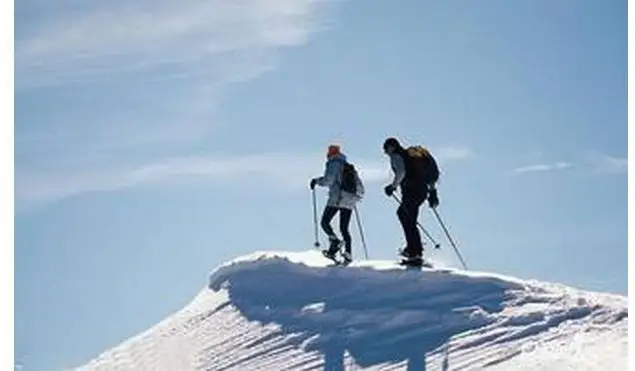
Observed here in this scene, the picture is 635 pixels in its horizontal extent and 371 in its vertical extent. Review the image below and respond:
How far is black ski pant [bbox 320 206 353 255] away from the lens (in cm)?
1507

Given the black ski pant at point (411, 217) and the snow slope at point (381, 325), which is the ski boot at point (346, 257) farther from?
the black ski pant at point (411, 217)

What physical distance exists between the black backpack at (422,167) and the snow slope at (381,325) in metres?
1.12

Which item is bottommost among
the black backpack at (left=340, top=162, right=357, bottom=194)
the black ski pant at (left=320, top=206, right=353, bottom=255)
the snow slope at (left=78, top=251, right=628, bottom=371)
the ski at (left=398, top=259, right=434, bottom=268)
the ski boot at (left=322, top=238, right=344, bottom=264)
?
the snow slope at (left=78, top=251, right=628, bottom=371)

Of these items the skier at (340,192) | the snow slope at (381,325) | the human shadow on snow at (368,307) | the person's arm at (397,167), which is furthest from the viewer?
the skier at (340,192)

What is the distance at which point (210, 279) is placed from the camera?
15.8 meters

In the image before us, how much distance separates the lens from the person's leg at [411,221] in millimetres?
14070

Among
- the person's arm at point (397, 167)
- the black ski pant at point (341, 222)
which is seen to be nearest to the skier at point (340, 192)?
the black ski pant at point (341, 222)

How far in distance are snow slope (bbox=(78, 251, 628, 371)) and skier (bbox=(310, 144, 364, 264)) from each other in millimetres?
528

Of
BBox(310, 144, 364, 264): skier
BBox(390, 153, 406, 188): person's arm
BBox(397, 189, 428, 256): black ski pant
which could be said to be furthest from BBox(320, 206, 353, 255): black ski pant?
BBox(390, 153, 406, 188): person's arm

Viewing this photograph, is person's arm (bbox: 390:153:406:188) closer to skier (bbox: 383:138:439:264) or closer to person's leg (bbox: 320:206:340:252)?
skier (bbox: 383:138:439:264)

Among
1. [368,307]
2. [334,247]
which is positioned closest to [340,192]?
[334,247]

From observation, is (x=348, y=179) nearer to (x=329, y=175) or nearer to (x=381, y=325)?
(x=329, y=175)

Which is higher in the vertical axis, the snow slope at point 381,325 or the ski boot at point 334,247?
the ski boot at point 334,247
